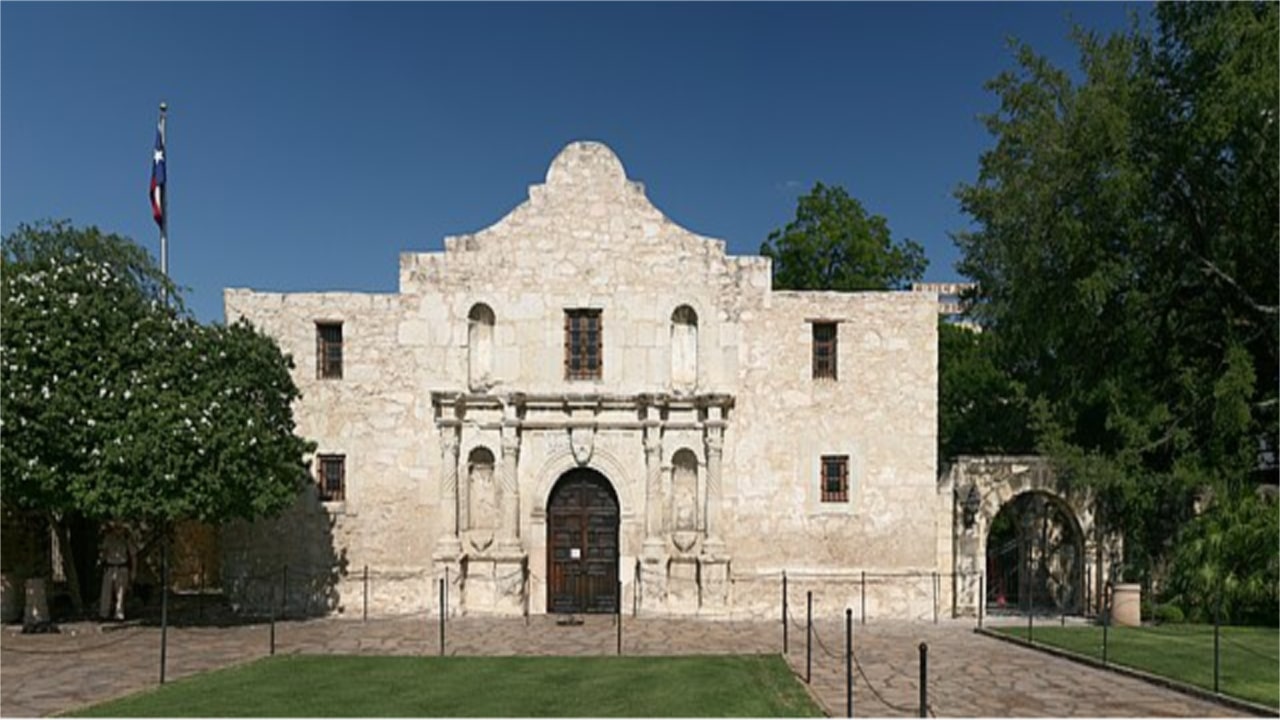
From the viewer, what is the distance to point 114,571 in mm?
21125

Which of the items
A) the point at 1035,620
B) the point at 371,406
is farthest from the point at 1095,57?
the point at 371,406

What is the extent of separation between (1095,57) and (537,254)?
12799 mm

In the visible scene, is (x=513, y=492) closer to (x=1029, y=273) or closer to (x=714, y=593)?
(x=714, y=593)

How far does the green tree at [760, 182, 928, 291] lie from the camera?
37094mm

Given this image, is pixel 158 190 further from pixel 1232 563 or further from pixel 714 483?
pixel 1232 563

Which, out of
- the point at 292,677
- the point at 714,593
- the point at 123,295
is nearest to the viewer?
the point at 292,677

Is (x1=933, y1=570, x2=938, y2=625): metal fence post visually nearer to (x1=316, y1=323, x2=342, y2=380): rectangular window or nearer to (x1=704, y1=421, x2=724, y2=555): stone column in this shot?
(x1=704, y1=421, x2=724, y2=555): stone column

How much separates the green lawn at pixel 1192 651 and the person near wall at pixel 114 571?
17051mm

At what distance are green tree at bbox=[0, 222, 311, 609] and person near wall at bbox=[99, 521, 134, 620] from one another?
0.99m

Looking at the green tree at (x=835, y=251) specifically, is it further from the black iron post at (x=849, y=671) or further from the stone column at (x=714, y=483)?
the black iron post at (x=849, y=671)

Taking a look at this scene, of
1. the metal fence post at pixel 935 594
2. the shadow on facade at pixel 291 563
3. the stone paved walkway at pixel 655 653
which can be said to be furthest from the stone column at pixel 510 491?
the metal fence post at pixel 935 594

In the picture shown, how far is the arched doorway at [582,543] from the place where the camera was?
22.8m

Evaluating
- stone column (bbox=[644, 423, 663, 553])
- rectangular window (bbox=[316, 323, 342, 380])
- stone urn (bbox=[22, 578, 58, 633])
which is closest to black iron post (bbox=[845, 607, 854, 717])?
stone column (bbox=[644, 423, 663, 553])

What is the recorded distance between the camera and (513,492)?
22.6m
